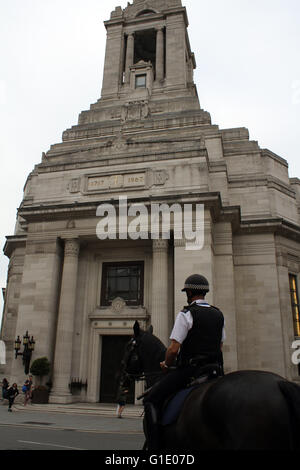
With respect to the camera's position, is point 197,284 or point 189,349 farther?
point 197,284

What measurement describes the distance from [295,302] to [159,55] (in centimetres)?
2812

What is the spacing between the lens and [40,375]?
21078mm

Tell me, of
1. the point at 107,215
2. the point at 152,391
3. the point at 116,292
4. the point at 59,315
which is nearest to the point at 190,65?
the point at 107,215

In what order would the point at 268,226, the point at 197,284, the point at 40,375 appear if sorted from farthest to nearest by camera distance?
the point at 268,226, the point at 40,375, the point at 197,284

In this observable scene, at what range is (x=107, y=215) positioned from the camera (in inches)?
935

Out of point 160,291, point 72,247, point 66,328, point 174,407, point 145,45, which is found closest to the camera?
point 174,407

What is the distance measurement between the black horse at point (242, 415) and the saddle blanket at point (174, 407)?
0.15 metres

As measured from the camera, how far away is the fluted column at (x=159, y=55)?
37906 millimetres

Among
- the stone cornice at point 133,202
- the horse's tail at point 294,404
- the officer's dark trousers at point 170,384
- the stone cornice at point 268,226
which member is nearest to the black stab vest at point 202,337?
the officer's dark trousers at point 170,384

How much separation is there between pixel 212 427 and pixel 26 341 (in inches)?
786

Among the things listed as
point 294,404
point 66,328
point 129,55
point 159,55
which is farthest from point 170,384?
point 129,55

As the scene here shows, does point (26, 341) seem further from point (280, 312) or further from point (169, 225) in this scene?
point (280, 312)

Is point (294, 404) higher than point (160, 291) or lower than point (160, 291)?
lower

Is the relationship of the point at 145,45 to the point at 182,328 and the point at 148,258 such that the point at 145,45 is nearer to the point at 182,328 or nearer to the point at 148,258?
the point at 148,258
